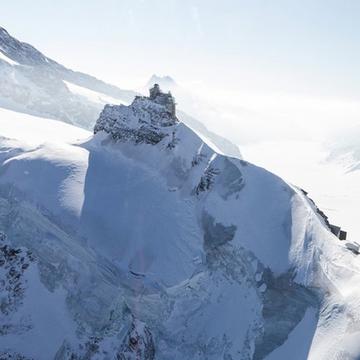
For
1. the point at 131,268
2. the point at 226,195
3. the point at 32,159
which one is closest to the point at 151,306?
the point at 131,268

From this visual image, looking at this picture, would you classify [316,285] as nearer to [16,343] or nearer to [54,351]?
[54,351]

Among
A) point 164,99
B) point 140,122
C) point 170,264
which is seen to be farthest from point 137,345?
point 164,99

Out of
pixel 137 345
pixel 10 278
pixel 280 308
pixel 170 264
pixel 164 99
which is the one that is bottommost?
pixel 10 278

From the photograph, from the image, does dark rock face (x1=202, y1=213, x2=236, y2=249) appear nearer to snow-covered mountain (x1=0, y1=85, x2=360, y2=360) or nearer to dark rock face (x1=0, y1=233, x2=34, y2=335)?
snow-covered mountain (x1=0, y1=85, x2=360, y2=360)

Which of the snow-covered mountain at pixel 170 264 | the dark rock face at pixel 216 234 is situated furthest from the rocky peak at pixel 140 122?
the dark rock face at pixel 216 234

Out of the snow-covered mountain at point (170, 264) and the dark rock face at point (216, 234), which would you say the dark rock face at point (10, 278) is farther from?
the dark rock face at point (216, 234)

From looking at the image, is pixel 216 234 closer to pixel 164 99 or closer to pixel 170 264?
pixel 170 264

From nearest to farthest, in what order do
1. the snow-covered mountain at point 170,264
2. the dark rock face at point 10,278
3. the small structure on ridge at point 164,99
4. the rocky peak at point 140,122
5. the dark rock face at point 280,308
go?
1. the dark rock face at point 280,308
2. the snow-covered mountain at point 170,264
3. the dark rock face at point 10,278
4. the rocky peak at point 140,122
5. the small structure on ridge at point 164,99

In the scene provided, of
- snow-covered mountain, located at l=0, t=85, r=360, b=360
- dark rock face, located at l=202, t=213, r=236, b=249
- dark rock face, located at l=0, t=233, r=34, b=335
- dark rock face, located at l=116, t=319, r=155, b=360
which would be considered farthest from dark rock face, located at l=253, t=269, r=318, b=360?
dark rock face, located at l=0, t=233, r=34, b=335
